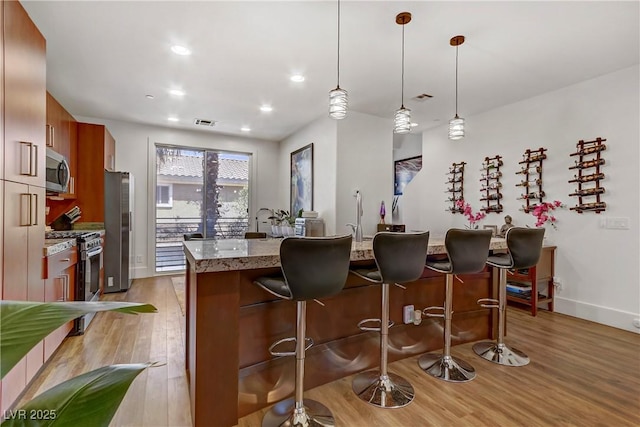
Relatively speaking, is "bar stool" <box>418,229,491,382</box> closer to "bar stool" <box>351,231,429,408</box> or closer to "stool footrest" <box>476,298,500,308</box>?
"bar stool" <box>351,231,429,408</box>

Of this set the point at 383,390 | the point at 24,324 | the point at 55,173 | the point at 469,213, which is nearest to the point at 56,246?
the point at 55,173

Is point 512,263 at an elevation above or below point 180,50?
below

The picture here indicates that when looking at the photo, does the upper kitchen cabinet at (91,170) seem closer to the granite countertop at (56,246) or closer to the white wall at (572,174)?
the granite countertop at (56,246)

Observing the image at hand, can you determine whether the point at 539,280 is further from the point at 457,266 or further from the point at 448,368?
the point at 457,266

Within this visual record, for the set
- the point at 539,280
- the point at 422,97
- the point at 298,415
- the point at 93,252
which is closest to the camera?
Result: the point at 298,415

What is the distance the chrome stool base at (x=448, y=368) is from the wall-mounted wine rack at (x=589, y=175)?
7.89 ft

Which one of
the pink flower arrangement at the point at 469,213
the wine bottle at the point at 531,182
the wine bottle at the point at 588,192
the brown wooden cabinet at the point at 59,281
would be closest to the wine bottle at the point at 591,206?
the wine bottle at the point at 588,192

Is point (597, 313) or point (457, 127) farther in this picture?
point (597, 313)

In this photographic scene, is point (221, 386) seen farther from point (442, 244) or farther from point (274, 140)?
point (274, 140)

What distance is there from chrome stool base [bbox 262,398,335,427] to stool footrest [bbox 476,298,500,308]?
1645 mm

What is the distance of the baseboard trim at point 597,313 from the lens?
317cm

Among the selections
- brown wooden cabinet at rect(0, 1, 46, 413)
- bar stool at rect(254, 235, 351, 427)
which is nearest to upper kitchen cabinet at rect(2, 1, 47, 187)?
brown wooden cabinet at rect(0, 1, 46, 413)

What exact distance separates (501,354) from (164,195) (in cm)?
547

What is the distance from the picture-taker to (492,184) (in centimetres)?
444
